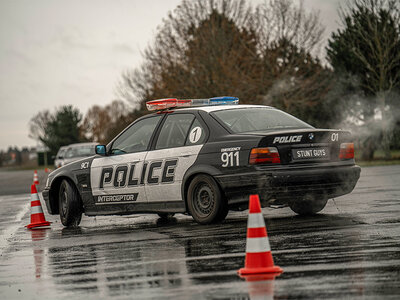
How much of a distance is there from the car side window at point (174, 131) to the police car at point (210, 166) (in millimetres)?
16

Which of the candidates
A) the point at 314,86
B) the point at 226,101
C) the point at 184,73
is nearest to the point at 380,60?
the point at 314,86

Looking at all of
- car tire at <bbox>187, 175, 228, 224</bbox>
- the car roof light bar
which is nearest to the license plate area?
car tire at <bbox>187, 175, 228, 224</bbox>

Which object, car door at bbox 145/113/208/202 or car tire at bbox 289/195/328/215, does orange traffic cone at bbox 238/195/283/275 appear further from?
car tire at bbox 289/195/328/215

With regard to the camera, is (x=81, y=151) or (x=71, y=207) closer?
(x=71, y=207)

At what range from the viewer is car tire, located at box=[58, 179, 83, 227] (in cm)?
1106

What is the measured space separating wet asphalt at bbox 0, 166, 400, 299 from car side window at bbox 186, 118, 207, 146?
107 cm

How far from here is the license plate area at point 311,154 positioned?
29.2ft

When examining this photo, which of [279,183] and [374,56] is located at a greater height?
[374,56]

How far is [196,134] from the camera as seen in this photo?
379 inches

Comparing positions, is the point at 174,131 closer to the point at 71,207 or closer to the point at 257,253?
the point at 71,207

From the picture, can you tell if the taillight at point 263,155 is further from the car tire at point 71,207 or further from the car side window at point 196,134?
the car tire at point 71,207

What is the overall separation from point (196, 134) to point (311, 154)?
1524 mm

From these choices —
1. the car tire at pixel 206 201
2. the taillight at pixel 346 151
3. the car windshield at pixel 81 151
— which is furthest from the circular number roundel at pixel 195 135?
the car windshield at pixel 81 151

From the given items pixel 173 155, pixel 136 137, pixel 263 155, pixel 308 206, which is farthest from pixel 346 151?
pixel 136 137
